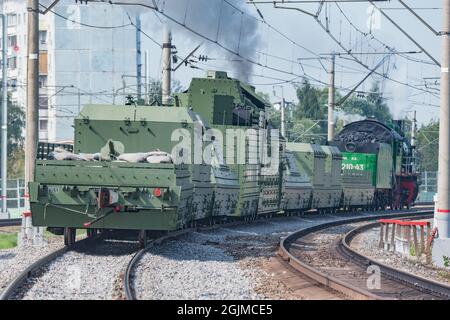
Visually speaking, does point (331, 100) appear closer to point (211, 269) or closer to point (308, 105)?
point (211, 269)

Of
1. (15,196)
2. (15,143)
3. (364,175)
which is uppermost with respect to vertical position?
(15,143)

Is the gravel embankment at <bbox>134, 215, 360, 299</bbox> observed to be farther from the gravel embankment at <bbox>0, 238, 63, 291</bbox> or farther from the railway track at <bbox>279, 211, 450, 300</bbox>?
the gravel embankment at <bbox>0, 238, 63, 291</bbox>

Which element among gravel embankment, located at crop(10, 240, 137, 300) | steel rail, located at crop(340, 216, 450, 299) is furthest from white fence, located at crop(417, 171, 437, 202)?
gravel embankment, located at crop(10, 240, 137, 300)

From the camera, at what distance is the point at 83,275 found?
13781mm

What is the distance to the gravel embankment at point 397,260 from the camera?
52.5ft

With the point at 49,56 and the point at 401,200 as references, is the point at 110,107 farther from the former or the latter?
the point at 49,56

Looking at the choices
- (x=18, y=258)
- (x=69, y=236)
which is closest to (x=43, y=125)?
(x=69, y=236)

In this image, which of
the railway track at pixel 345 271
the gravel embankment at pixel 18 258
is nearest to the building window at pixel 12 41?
the railway track at pixel 345 271

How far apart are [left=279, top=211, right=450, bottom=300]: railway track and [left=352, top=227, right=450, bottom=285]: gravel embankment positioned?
0.42m

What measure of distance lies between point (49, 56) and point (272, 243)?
59.2 meters

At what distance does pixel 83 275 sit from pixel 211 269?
218 centimetres

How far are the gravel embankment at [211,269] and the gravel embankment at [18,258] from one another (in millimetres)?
1811

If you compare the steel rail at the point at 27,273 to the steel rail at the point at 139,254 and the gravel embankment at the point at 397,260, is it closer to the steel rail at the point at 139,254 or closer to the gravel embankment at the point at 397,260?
the steel rail at the point at 139,254

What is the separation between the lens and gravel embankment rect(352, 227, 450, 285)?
52.5 feet
